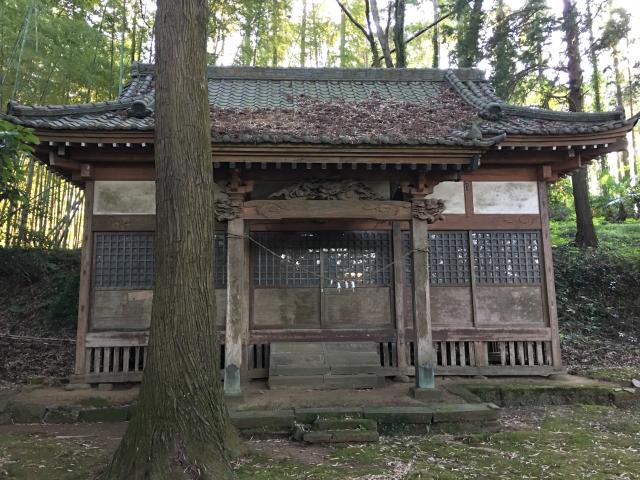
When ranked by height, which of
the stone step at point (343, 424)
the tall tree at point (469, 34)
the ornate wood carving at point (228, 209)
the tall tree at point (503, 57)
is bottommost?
the stone step at point (343, 424)

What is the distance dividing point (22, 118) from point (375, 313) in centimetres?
604

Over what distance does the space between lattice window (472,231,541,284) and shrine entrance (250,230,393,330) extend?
Answer: 1597 mm

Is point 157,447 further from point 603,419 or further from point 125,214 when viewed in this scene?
point 603,419

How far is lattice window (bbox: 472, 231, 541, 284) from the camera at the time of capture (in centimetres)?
796

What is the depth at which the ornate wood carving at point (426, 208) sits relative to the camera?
6.64 meters

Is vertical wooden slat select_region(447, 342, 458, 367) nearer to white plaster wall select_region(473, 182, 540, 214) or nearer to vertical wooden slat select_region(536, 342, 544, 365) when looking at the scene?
vertical wooden slat select_region(536, 342, 544, 365)

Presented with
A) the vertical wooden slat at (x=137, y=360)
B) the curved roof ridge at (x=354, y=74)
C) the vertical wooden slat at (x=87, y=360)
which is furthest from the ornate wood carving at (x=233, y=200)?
the curved roof ridge at (x=354, y=74)

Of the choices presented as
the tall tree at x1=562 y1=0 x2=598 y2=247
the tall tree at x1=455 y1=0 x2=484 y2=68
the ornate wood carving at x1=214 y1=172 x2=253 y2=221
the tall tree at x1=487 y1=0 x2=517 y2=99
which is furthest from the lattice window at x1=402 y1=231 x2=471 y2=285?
the tall tree at x1=455 y1=0 x2=484 y2=68

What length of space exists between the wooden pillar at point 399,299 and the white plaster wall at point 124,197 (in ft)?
13.6

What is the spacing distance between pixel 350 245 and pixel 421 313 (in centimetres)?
199

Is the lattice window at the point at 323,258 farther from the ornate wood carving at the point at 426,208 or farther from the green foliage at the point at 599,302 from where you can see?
A: the green foliage at the point at 599,302

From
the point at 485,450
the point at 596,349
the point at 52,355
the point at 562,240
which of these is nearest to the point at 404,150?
the point at 485,450

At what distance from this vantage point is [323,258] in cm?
793

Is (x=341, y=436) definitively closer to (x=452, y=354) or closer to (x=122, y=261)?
(x=452, y=354)
